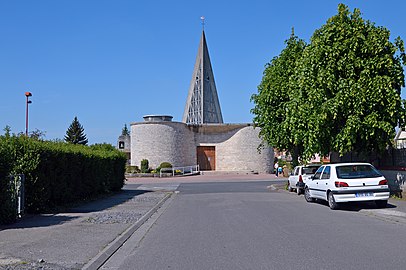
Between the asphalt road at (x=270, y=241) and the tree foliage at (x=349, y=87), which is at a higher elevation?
the tree foliage at (x=349, y=87)

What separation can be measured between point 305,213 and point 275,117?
11.9 meters

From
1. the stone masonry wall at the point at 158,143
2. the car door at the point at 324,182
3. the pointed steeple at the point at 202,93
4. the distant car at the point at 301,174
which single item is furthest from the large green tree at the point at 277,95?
the pointed steeple at the point at 202,93

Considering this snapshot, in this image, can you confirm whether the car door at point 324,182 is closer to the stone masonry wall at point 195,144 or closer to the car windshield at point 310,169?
the car windshield at point 310,169

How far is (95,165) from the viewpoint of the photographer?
2184 centimetres

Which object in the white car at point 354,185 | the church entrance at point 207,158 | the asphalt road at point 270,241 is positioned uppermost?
the church entrance at point 207,158

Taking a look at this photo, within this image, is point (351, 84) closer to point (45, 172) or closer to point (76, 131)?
point (45, 172)

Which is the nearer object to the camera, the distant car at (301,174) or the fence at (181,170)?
the distant car at (301,174)

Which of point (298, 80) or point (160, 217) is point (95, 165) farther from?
point (298, 80)

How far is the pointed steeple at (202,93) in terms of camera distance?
2803 inches

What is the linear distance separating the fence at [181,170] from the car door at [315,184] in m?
31.4

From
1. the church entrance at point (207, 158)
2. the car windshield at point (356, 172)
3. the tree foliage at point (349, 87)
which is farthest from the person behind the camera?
the church entrance at point (207, 158)

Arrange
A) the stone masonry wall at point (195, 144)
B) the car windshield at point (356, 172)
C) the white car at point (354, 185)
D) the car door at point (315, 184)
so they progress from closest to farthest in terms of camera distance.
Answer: the white car at point (354, 185), the car windshield at point (356, 172), the car door at point (315, 184), the stone masonry wall at point (195, 144)

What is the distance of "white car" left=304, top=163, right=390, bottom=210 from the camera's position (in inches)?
614

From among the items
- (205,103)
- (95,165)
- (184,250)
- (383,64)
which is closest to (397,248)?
(184,250)
